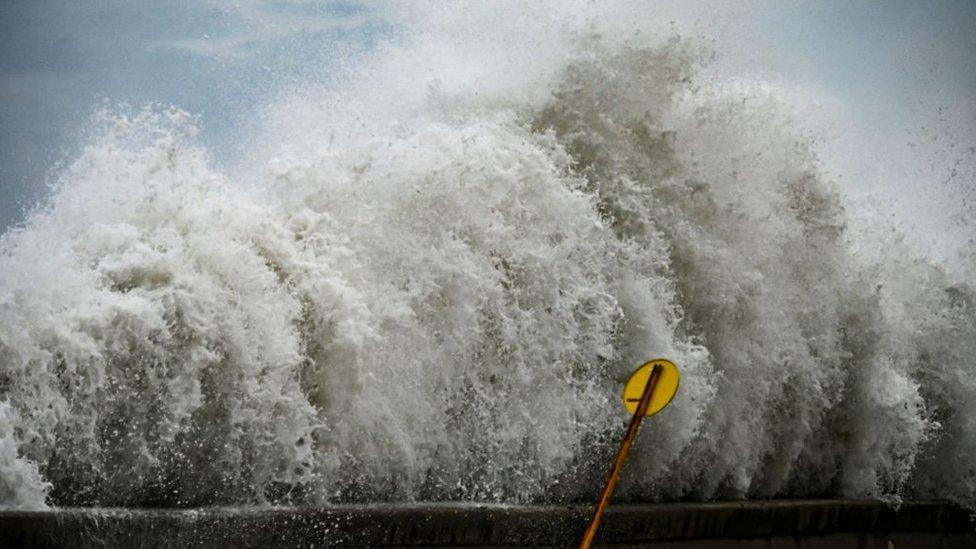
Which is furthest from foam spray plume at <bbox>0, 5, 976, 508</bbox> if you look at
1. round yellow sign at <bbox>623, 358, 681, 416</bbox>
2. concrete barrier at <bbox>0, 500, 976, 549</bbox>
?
round yellow sign at <bbox>623, 358, 681, 416</bbox>

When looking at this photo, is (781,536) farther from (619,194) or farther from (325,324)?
(325,324)

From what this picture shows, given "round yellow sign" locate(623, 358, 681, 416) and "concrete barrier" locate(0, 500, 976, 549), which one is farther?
"round yellow sign" locate(623, 358, 681, 416)

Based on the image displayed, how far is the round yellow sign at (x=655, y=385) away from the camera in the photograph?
5.38m

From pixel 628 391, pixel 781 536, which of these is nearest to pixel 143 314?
pixel 628 391

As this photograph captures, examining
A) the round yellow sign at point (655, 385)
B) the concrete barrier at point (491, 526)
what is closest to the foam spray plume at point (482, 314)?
the concrete barrier at point (491, 526)

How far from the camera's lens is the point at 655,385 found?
541 cm

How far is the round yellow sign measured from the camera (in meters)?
5.38

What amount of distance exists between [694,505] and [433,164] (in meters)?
2.75

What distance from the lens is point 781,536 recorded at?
27.3 ft

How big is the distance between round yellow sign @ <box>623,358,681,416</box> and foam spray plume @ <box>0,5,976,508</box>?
149 cm

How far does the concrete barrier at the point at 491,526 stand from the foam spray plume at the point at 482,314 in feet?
0.98

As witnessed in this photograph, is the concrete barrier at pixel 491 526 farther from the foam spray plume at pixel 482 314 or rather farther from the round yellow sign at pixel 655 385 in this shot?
the round yellow sign at pixel 655 385

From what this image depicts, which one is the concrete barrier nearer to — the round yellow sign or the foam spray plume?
the foam spray plume

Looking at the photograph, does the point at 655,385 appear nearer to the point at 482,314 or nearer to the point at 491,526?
the point at 491,526
